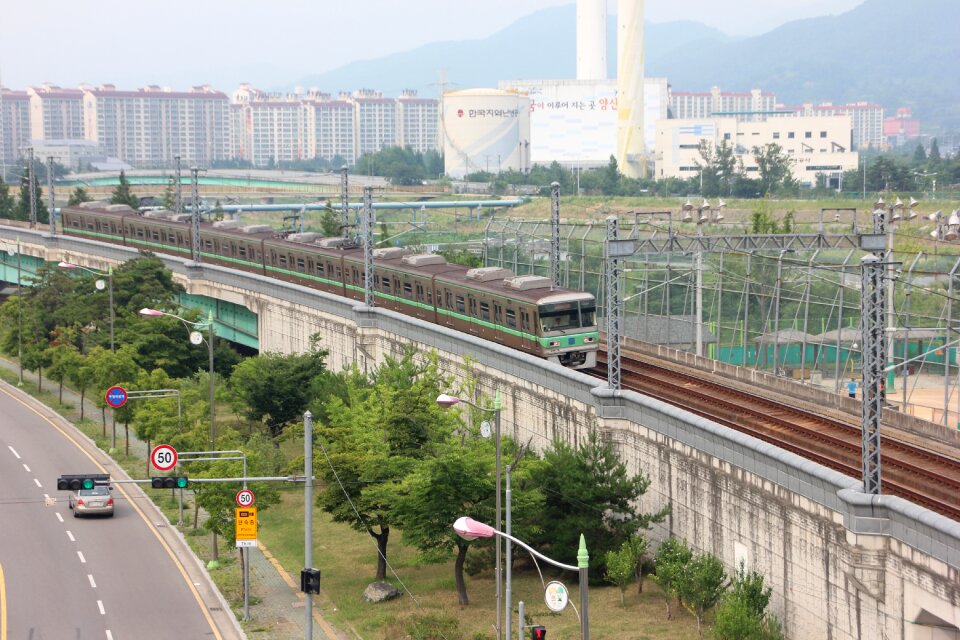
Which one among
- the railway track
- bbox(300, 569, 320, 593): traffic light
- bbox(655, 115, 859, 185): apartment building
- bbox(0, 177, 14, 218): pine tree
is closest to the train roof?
the railway track

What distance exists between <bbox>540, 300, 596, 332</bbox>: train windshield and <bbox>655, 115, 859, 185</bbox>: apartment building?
→ 13419 cm

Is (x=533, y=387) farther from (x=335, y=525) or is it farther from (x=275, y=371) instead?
(x=275, y=371)

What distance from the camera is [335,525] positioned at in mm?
44031

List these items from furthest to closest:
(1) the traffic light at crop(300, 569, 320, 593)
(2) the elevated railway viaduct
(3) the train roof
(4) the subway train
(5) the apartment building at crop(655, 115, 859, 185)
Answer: (5) the apartment building at crop(655, 115, 859, 185) → (3) the train roof → (4) the subway train → (1) the traffic light at crop(300, 569, 320, 593) → (2) the elevated railway viaduct

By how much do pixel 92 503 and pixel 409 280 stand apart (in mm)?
16283

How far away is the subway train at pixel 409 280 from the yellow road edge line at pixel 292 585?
35.7 ft

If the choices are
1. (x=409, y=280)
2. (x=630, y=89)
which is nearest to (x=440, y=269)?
(x=409, y=280)

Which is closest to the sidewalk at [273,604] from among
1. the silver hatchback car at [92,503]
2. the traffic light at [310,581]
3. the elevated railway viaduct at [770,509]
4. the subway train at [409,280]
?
the silver hatchback car at [92,503]

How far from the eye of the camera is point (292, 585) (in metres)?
37.6

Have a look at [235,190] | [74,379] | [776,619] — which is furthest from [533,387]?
[235,190]

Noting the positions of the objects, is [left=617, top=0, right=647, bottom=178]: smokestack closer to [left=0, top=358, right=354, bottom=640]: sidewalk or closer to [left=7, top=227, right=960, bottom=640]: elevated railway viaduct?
[left=7, top=227, right=960, bottom=640]: elevated railway viaduct

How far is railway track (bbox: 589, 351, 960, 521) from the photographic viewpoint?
2834 cm

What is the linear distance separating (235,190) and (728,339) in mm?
135685

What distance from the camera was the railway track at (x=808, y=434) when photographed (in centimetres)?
2834
